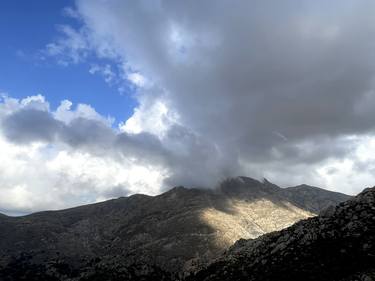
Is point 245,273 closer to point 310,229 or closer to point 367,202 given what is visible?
point 310,229

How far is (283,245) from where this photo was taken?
163375mm

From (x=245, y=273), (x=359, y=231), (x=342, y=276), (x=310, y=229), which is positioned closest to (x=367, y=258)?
(x=342, y=276)

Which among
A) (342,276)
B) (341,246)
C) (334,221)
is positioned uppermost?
(334,221)

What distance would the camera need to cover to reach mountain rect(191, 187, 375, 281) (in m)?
117

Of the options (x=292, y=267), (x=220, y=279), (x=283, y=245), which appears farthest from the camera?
(x=220, y=279)

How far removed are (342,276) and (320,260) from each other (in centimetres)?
1840

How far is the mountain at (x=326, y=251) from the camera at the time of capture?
117000 millimetres

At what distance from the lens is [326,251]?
5295 inches

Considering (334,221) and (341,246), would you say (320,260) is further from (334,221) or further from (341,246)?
(334,221)

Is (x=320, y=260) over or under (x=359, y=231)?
under

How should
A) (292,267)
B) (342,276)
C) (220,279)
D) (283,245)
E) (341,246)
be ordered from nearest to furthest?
(342,276) → (341,246) → (292,267) → (283,245) → (220,279)

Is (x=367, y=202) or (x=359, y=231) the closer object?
(x=359, y=231)

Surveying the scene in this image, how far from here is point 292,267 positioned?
13825 centimetres

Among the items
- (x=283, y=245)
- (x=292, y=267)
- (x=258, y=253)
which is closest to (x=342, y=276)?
(x=292, y=267)
